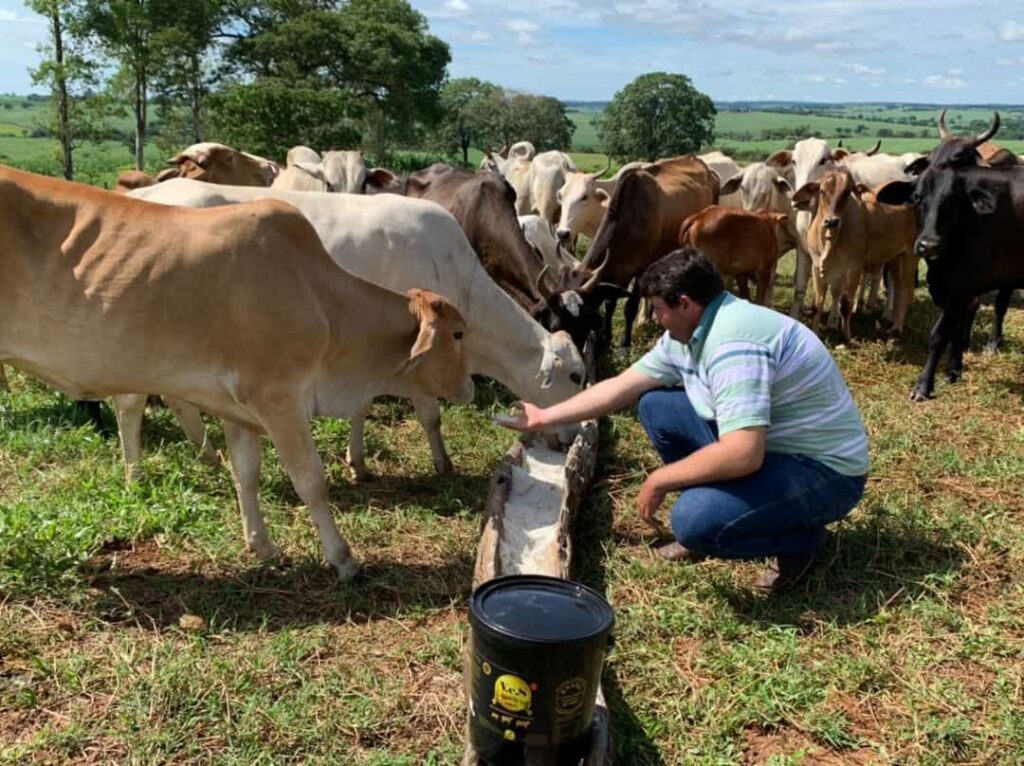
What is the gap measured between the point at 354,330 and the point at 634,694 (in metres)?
2.08

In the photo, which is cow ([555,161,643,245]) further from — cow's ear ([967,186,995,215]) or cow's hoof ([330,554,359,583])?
cow's hoof ([330,554,359,583])

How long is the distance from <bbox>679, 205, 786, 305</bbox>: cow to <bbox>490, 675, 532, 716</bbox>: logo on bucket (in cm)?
655

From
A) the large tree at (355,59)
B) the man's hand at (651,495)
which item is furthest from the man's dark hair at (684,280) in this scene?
the large tree at (355,59)

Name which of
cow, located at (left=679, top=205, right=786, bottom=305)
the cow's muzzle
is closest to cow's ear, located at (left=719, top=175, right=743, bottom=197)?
cow, located at (left=679, top=205, right=786, bottom=305)

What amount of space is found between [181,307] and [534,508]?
2183mm

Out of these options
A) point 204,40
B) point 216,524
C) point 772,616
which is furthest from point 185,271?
point 204,40

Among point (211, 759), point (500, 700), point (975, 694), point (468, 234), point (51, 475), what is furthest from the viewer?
point (468, 234)

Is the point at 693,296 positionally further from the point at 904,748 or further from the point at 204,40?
the point at 204,40

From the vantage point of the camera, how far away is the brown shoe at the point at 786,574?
4078mm

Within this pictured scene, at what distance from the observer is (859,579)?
4.20 metres

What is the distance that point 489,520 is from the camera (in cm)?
446

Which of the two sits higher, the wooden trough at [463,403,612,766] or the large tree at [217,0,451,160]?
the large tree at [217,0,451,160]

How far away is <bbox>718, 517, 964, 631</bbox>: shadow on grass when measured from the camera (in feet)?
12.9

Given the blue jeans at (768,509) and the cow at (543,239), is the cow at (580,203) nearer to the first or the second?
the cow at (543,239)
